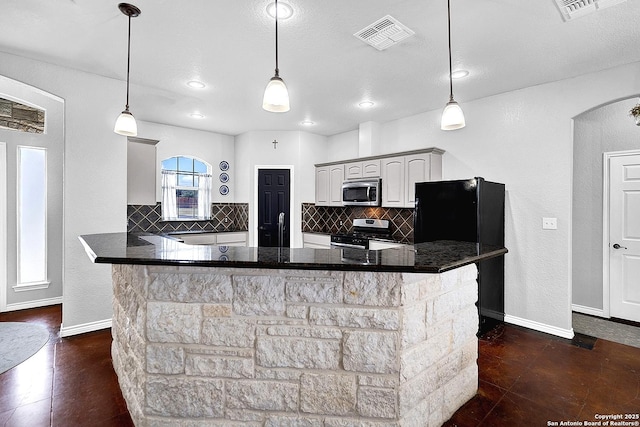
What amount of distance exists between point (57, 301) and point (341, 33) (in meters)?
4.80

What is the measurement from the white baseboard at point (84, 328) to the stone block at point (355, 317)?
9.75 ft

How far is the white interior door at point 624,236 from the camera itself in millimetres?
3586

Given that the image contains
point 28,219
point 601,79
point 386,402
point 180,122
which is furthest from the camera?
point 180,122

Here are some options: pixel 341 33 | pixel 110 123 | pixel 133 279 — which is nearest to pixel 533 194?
pixel 341 33

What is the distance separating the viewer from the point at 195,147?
5.51 metres

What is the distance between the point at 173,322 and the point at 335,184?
4.09m

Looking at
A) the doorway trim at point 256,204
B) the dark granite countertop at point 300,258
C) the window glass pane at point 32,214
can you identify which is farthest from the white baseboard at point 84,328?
the doorway trim at point 256,204

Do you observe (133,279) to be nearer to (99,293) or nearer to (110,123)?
(99,293)

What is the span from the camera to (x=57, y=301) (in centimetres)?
418

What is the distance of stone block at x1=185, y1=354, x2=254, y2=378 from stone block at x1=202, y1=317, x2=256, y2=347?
8 centimetres

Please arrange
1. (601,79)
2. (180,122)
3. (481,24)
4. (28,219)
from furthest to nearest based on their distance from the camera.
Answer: (180,122)
(28,219)
(601,79)
(481,24)

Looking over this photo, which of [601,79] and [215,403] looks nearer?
[215,403]

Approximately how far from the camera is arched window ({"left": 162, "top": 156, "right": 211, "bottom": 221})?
5254 millimetres

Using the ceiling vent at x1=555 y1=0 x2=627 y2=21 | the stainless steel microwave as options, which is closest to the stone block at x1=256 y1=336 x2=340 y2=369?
the ceiling vent at x1=555 y1=0 x2=627 y2=21
